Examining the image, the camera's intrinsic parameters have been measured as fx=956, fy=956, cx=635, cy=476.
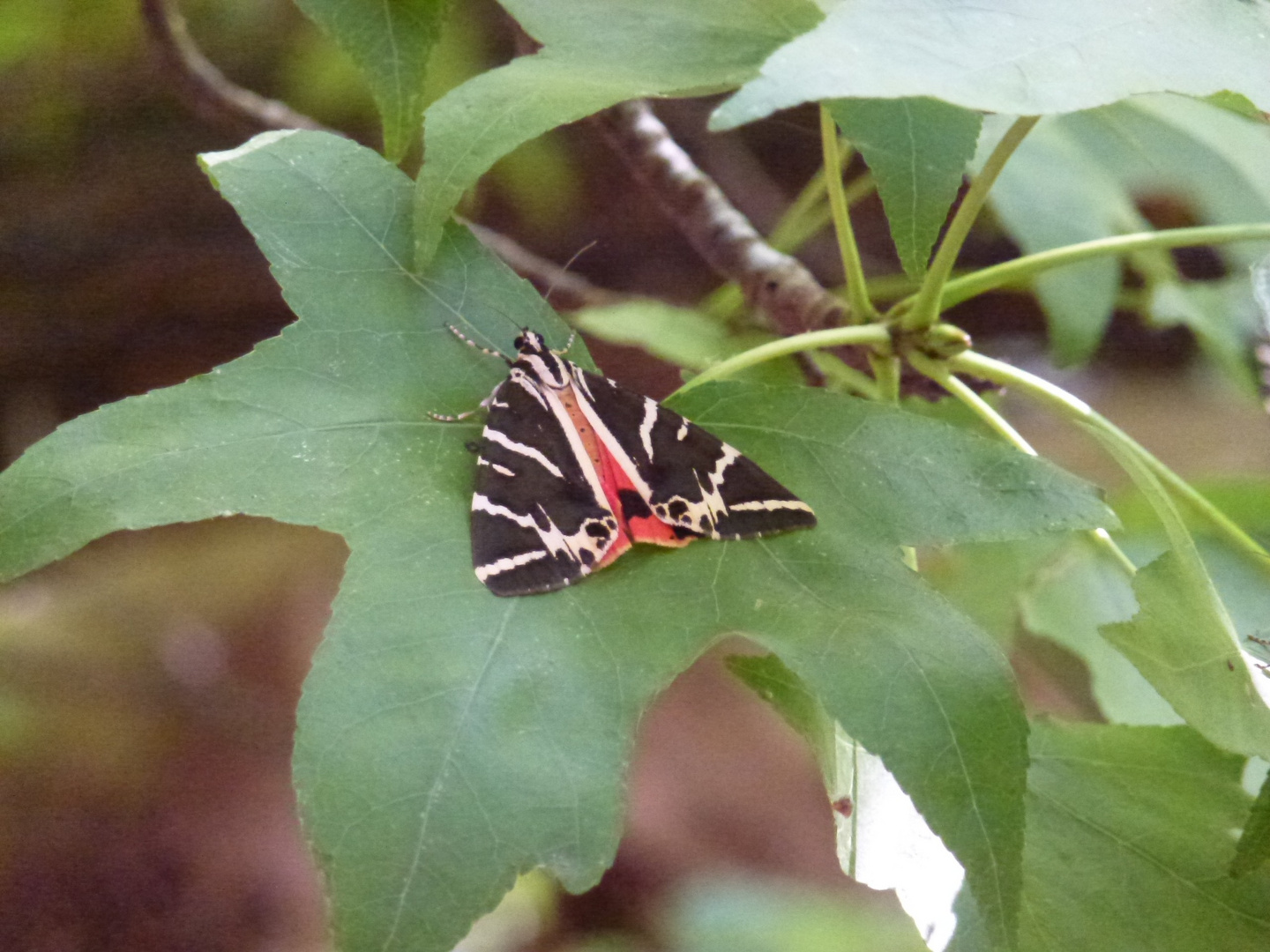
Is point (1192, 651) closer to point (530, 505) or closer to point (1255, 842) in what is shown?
point (1255, 842)

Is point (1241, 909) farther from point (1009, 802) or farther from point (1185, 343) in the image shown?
point (1185, 343)

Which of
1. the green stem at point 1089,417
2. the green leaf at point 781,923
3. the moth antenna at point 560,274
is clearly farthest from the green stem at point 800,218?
the green leaf at point 781,923

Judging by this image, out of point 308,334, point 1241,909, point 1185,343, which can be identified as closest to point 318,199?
point 308,334

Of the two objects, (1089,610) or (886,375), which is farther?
(1089,610)

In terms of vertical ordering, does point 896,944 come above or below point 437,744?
below

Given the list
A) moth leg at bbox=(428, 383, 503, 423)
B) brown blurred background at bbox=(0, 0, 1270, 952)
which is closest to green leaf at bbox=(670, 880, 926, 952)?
brown blurred background at bbox=(0, 0, 1270, 952)

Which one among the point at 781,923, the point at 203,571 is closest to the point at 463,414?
the point at 781,923
